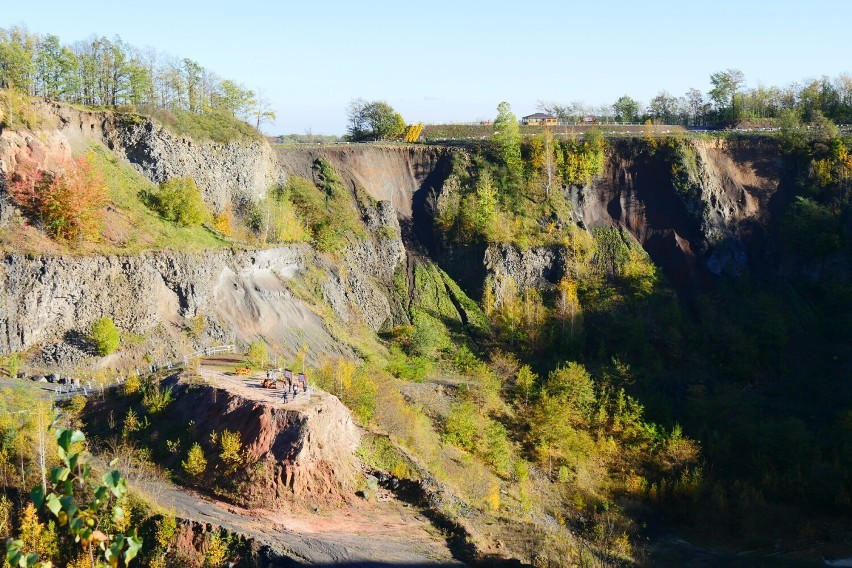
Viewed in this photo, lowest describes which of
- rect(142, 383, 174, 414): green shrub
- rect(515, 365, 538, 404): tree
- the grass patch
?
rect(515, 365, 538, 404): tree

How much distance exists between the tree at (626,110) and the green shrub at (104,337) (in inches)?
2511

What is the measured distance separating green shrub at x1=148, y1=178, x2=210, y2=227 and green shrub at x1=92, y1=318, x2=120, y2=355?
9596 mm

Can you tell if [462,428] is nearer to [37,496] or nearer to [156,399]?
[156,399]

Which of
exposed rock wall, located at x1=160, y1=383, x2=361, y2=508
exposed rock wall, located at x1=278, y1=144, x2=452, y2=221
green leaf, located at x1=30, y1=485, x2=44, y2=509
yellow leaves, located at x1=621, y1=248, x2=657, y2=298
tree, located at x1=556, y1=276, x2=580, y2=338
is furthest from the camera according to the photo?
exposed rock wall, located at x1=278, y1=144, x2=452, y2=221

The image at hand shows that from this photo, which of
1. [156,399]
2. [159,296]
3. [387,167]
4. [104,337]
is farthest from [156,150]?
[387,167]

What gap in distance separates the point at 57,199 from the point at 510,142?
122 feet

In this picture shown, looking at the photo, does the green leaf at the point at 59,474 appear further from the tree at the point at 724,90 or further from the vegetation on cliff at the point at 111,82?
the tree at the point at 724,90

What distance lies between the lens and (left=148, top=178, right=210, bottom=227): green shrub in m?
40.4

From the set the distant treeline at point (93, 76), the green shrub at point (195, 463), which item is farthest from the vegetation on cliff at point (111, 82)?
the green shrub at point (195, 463)

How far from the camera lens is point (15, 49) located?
4206 cm

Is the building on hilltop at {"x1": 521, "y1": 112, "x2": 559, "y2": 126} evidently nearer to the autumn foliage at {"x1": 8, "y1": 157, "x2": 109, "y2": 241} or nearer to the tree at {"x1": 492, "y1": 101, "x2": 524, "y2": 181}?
the tree at {"x1": 492, "y1": 101, "x2": 524, "y2": 181}

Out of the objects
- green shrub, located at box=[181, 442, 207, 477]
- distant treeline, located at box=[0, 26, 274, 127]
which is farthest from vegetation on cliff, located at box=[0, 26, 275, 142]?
green shrub, located at box=[181, 442, 207, 477]

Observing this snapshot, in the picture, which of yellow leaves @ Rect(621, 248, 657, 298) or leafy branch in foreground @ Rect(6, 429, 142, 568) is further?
yellow leaves @ Rect(621, 248, 657, 298)

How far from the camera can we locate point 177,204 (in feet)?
133
